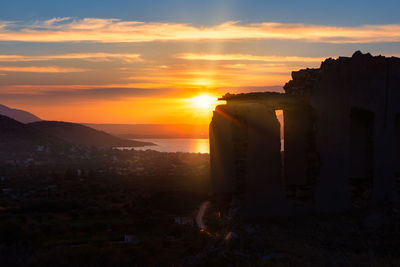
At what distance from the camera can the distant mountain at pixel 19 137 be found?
56406 mm

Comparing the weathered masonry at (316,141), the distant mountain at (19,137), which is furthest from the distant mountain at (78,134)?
the weathered masonry at (316,141)

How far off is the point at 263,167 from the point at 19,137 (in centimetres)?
5524

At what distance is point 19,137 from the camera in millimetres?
60438

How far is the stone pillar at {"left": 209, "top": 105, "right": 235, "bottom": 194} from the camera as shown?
1159cm

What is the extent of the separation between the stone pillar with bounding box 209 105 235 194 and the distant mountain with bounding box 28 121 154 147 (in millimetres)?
83148

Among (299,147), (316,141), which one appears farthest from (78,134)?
(316,141)

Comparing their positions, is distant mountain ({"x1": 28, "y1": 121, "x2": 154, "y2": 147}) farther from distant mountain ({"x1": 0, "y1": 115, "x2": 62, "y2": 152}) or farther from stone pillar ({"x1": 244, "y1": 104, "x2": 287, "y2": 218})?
stone pillar ({"x1": 244, "y1": 104, "x2": 287, "y2": 218})

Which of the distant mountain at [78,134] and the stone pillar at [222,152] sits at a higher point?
the distant mountain at [78,134]

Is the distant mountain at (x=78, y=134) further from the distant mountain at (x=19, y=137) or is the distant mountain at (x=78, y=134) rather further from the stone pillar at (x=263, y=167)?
the stone pillar at (x=263, y=167)

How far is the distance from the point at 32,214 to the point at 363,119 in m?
12.9

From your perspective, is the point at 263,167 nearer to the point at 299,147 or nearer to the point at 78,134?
the point at 299,147

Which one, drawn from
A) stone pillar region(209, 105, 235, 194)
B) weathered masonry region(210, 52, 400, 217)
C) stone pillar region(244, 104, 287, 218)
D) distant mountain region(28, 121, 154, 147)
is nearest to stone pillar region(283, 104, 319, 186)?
weathered masonry region(210, 52, 400, 217)

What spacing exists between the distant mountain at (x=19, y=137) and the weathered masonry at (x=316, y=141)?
48.5 metres

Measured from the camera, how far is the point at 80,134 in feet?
320
